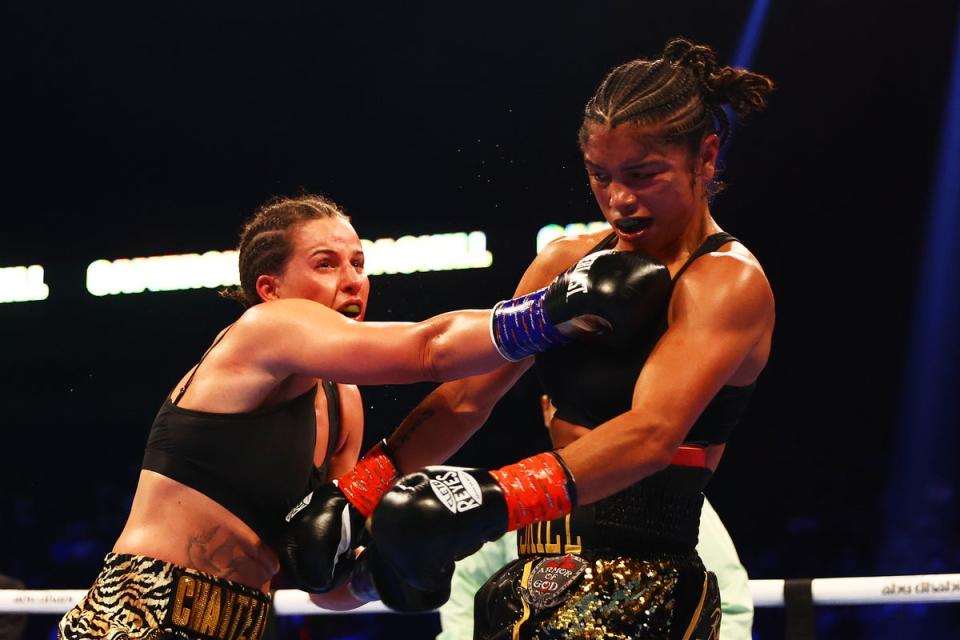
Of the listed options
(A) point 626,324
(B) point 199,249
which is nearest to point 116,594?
(A) point 626,324

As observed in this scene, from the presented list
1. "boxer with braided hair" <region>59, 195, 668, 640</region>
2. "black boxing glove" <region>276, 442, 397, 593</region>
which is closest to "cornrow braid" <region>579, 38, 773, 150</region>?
"boxer with braided hair" <region>59, 195, 668, 640</region>

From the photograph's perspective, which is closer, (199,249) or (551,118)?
(551,118)

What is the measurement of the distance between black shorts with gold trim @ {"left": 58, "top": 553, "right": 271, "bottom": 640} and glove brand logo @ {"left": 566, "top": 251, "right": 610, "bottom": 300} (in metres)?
0.83

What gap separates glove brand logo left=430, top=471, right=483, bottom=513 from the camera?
53.4 inches

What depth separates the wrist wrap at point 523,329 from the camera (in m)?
1.74

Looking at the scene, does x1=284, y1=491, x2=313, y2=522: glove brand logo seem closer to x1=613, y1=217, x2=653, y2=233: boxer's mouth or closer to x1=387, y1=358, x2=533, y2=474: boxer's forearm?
x1=387, y1=358, x2=533, y2=474: boxer's forearm

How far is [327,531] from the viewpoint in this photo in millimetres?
1847

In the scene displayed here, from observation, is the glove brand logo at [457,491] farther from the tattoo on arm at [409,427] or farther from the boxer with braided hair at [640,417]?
the tattoo on arm at [409,427]

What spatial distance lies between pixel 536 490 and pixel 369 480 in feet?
2.09

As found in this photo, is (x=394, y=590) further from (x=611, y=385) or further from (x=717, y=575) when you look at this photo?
(x=717, y=575)

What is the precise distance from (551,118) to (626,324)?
17.8 feet

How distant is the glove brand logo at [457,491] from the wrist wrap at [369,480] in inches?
22.0

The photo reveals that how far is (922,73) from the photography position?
6.66 metres

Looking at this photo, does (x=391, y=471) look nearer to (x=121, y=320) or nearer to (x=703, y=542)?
(x=703, y=542)
